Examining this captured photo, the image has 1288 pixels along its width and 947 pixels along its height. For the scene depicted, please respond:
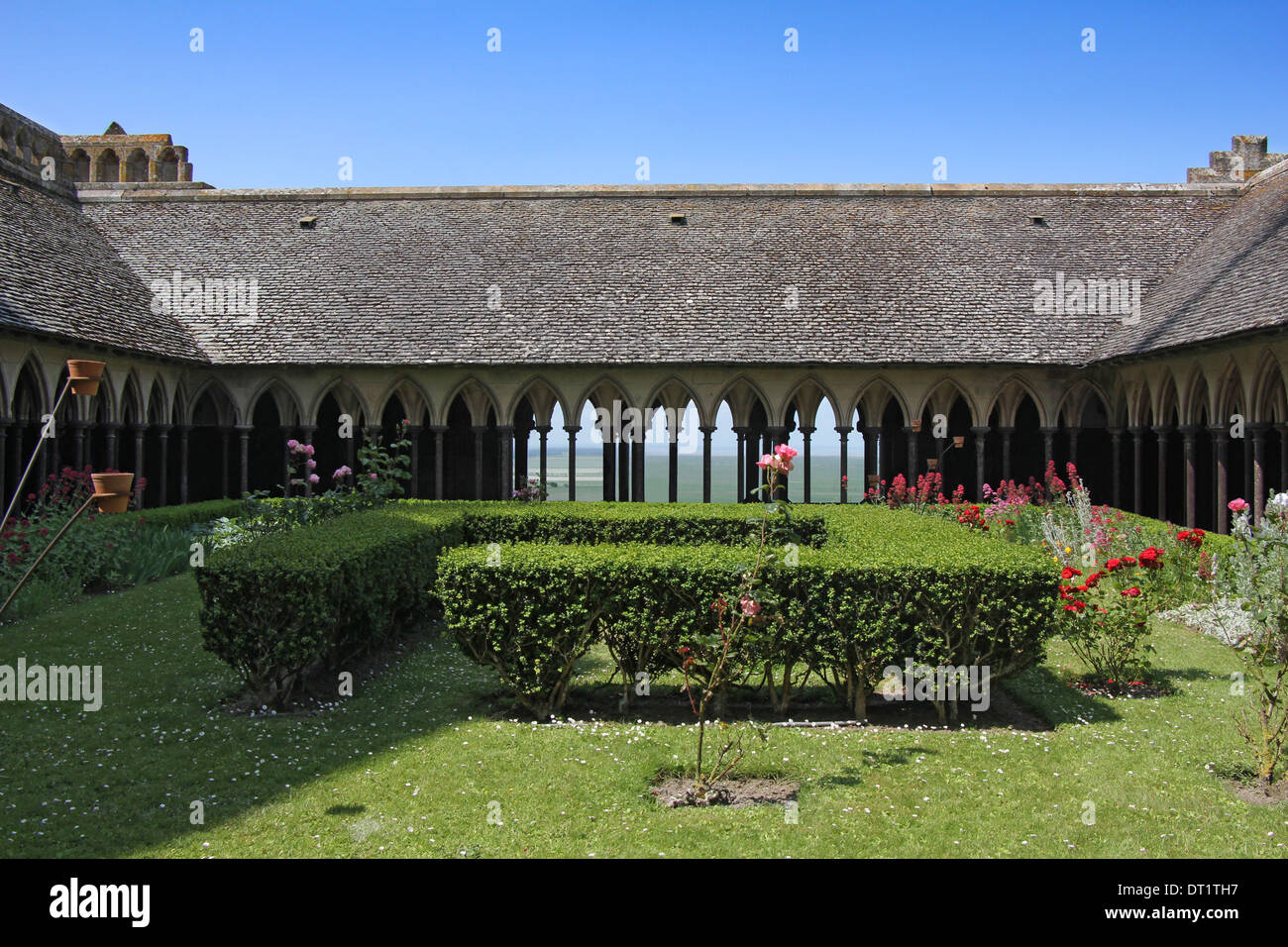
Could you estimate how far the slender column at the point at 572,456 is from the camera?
772 inches

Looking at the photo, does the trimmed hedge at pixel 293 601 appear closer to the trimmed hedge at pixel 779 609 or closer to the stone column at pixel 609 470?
the trimmed hedge at pixel 779 609

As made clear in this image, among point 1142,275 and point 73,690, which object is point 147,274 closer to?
point 73,690

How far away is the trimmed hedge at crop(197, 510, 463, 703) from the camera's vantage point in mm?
7391

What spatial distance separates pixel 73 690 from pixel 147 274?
1457 centimetres

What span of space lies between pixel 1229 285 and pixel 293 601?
15.1 meters

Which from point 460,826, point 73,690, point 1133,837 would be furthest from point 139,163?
point 1133,837

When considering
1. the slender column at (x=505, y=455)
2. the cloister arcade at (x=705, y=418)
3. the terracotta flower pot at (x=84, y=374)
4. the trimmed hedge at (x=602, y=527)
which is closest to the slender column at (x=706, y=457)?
the cloister arcade at (x=705, y=418)

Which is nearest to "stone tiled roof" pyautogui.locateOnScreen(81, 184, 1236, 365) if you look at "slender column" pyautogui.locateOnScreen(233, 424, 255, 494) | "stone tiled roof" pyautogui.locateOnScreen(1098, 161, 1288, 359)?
"stone tiled roof" pyautogui.locateOnScreen(1098, 161, 1288, 359)

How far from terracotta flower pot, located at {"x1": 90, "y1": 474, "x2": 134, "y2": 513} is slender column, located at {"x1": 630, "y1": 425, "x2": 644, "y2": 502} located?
50.3 feet

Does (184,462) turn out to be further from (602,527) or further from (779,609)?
(779,609)

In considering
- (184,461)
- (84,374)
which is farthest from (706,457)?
(84,374)

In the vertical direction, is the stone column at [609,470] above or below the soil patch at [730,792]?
above

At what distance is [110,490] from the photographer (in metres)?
4.23

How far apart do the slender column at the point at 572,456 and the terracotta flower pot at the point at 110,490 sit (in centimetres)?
1532
